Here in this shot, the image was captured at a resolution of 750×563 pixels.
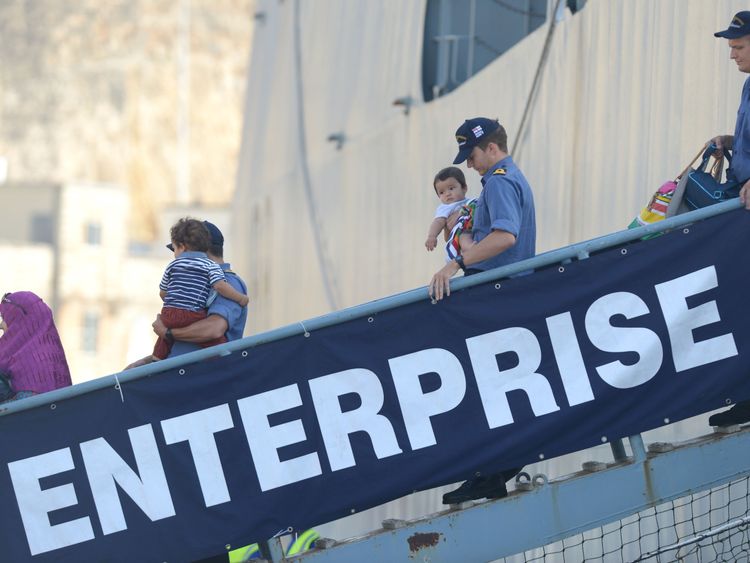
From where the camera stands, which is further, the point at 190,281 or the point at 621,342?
the point at 190,281

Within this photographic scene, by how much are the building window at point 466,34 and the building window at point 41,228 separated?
52.4 m

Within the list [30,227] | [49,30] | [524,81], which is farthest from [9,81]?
[524,81]

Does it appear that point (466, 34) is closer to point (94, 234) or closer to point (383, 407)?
point (383, 407)

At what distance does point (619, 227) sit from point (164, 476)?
3.24 meters

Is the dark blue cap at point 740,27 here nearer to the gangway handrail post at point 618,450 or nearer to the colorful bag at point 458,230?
the colorful bag at point 458,230

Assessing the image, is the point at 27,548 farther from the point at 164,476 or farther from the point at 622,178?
the point at 622,178

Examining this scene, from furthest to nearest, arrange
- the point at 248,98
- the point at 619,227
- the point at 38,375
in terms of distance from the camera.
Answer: the point at 248,98, the point at 619,227, the point at 38,375

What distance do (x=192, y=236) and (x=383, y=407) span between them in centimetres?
115

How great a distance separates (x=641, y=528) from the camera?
269 inches

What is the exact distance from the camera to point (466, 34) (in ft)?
35.1

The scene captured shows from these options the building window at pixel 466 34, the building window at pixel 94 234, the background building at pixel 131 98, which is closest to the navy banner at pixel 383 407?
the building window at pixel 466 34

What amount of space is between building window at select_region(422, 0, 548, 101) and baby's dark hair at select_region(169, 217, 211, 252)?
13.7ft

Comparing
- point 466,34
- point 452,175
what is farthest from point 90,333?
point 452,175

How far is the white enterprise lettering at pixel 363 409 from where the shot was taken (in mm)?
5121
